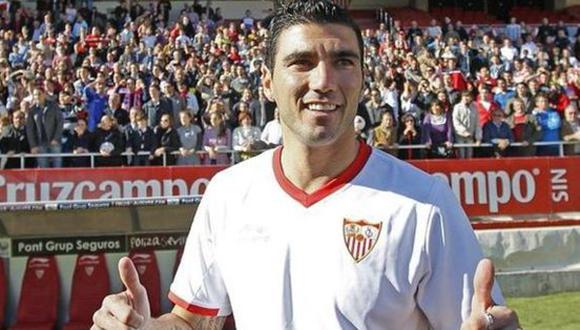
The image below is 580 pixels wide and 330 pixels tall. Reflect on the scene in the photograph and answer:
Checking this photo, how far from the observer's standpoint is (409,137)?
14.3 meters

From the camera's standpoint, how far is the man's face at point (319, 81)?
2.88 metres

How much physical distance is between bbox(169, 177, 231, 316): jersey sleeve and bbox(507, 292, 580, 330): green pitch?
7302 mm

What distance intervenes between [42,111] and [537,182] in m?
6.78

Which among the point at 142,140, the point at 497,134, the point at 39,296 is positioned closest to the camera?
the point at 39,296

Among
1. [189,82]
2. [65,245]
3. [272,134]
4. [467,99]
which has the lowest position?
[65,245]

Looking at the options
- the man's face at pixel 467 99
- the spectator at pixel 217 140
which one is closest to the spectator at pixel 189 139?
the spectator at pixel 217 140

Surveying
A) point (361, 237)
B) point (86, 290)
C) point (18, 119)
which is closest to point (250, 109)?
point (18, 119)

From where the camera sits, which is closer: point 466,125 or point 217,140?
point 217,140

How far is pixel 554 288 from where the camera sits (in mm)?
12133

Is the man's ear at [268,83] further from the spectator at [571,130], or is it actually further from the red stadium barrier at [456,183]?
the spectator at [571,130]

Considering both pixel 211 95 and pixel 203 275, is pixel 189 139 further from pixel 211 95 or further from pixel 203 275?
pixel 203 275

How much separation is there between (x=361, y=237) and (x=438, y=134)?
11821 millimetres

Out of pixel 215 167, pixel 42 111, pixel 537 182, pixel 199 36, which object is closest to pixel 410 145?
pixel 537 182

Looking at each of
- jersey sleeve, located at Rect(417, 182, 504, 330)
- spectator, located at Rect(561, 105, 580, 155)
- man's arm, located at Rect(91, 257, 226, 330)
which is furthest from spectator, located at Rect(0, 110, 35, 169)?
jersey sleeve, located at Rect(417, 182, 504, 330)
